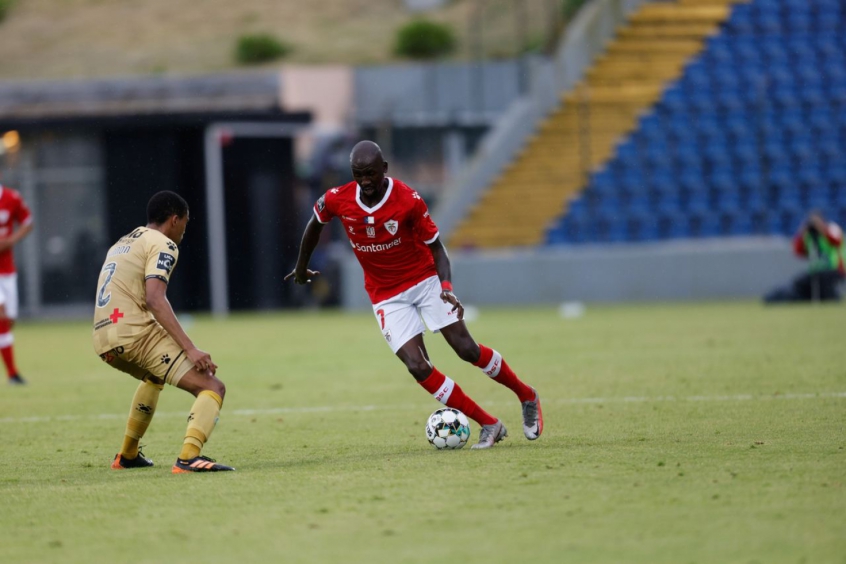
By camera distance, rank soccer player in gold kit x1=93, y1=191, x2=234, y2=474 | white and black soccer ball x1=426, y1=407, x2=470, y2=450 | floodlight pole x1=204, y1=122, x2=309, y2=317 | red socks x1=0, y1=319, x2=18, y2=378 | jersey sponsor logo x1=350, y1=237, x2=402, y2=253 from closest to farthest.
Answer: soccer player in gold kit x1=93, y1=191, x2=234, y2=474 < white and black soccer ball x1=426, y1=407, x2=470, y2=450 < jersey sponsor logo x1=350, y1=237, x2=402, y2=253 < red socks x1=0, y1=319, x2=18, y2=378 < floodlight pole x1=204, y1=122, x2=309, y2=317

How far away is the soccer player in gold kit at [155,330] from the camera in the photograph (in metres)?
7.13

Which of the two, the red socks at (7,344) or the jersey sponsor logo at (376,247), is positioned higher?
the jersey sponsor logo at (376,247)

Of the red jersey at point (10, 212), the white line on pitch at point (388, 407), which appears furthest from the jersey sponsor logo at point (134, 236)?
the red jersey at point (10, 212)

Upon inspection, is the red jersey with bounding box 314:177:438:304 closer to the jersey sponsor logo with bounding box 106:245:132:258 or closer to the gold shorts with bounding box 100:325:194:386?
the jersey sponsor logo with bounding box 106:245:132:258

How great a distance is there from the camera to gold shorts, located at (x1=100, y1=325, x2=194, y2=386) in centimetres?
726

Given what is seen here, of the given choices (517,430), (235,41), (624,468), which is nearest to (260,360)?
(517,430)

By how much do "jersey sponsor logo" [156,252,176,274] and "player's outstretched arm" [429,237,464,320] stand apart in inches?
63.6

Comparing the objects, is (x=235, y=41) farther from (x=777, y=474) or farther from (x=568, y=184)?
(x=777, y=474)

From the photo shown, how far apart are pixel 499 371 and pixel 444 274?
2.73 ft

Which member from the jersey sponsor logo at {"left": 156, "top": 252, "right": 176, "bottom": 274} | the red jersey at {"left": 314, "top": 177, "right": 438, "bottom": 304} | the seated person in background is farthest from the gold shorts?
the seated person in background

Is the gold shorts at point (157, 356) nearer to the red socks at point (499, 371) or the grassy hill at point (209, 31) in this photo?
the red socks at point (499, 371)

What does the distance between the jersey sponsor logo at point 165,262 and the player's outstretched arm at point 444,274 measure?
5.30 feet

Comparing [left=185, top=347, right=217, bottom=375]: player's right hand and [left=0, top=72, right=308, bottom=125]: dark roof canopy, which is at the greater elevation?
A: [left=0, top=72, right=308, bottom=125]: dark roof canopy

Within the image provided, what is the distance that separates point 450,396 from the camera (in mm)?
7973
